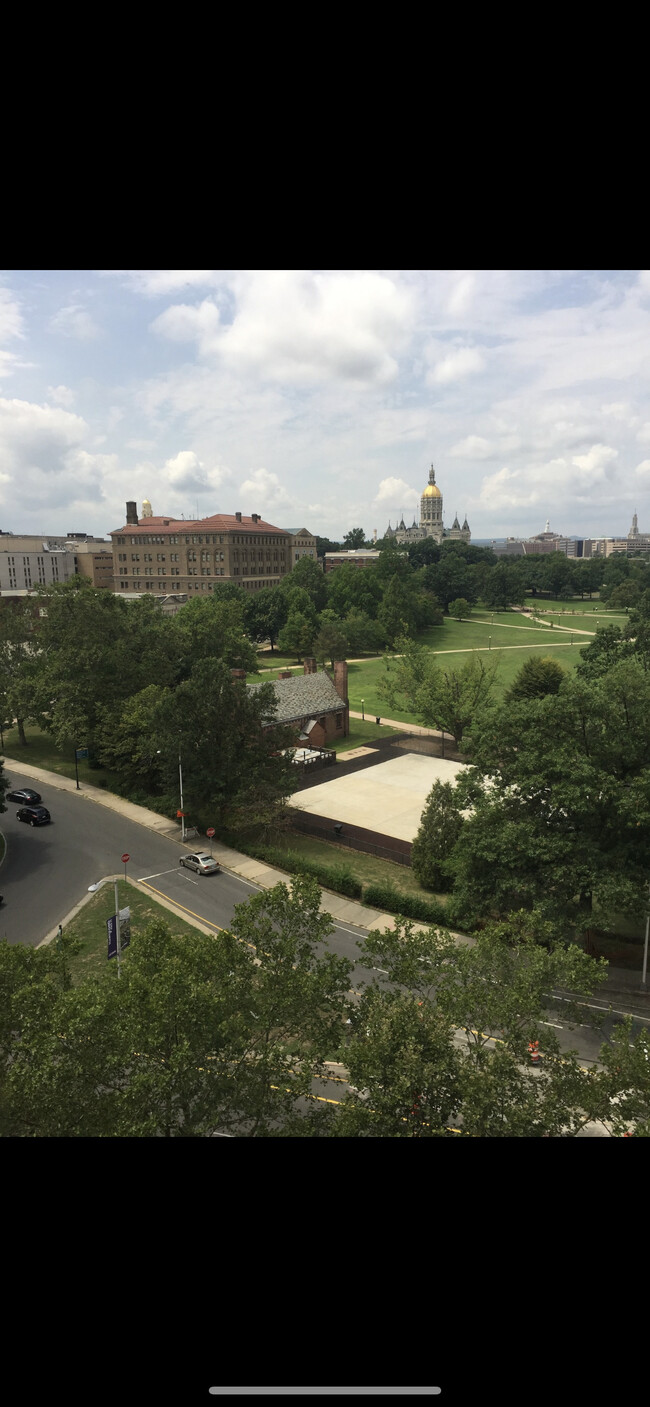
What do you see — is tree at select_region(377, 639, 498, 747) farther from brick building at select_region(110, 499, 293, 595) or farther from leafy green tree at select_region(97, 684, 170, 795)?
brick building at select_region(110, 499, 293, 595)

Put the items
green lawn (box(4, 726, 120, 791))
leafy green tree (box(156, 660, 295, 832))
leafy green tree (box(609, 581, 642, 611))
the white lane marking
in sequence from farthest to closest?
leafy green tree (box(609, 581, 642, 611)) → green lawn (box(4, 726, 120, 791)) → leafy green tree (box(156, 660, 295, 832)) → the white lane marking

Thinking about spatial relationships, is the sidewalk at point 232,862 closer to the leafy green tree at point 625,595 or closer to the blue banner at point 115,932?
the blue banner at point 115,932

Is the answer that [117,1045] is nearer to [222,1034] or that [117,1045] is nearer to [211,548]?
[222,1034]

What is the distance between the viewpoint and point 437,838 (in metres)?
21.3

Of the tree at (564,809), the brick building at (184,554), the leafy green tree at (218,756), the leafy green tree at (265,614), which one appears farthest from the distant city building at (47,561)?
the tree at (564,809)

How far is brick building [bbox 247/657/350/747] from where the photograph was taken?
114 ft

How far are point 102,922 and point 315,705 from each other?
18644 mm

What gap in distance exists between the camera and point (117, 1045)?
28.8ft

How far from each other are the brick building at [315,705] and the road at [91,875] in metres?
9.97

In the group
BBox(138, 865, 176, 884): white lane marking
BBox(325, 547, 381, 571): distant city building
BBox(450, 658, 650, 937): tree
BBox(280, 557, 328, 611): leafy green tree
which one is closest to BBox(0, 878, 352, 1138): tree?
BBox(450, 658, 650, 937): tree

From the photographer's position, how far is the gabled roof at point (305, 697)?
3472 centimetres

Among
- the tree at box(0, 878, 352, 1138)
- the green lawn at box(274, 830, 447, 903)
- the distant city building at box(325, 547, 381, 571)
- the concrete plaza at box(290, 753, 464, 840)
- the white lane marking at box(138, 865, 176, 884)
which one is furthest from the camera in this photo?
the distant city building at box(325, 547, 381, 571)
